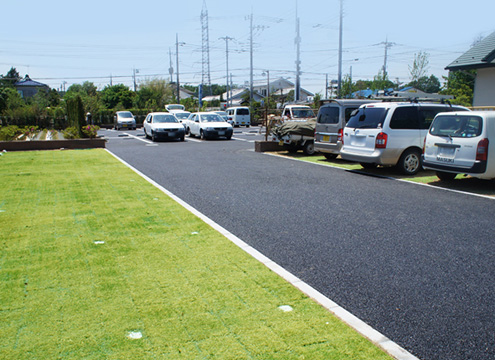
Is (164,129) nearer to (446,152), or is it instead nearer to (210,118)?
(210,118)

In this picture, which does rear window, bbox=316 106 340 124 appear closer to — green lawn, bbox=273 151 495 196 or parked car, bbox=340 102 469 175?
green lawn, bbox=273 151 495 196

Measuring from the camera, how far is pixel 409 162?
11.1m

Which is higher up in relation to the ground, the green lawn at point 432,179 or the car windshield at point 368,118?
the car windshield at point 368,118

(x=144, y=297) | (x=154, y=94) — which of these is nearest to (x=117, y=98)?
(x=154, y=94)

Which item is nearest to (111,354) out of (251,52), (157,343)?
(157,343)

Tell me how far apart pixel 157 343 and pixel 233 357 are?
1.94 ft

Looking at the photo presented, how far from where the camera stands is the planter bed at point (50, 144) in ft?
60.7

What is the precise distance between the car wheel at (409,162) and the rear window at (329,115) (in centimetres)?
303

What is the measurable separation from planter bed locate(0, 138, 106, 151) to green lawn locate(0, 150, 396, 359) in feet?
43.0

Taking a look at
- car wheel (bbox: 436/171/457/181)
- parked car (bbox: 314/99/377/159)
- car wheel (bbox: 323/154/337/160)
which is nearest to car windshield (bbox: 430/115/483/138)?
car wheel (bbox: 436/171/457/181)

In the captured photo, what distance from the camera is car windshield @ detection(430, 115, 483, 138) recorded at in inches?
345

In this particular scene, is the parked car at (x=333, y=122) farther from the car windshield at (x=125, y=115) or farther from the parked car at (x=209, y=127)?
the car windshield at (x=125, y=115)

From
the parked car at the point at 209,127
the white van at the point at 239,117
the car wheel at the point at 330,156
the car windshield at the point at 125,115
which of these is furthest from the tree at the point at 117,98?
the car wheel at the point at 330,156

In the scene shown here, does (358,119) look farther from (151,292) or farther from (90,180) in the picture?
(151,292)
